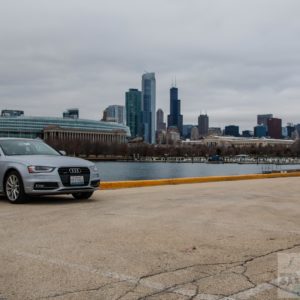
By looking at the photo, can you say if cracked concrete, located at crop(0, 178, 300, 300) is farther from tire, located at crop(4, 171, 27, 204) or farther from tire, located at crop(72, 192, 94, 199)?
tire, located at crop(72, 192, 94, 199)

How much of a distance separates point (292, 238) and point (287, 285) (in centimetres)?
225

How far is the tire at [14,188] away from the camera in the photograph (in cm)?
1011

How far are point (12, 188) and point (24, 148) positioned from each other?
1315 mm

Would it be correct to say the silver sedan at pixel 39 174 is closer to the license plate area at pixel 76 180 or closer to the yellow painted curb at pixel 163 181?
the license plate area at pixel 76 180

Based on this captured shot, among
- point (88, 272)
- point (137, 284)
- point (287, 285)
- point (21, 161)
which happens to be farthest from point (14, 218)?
point (287, 285)

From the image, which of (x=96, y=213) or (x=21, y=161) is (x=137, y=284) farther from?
(x=21, y=161)

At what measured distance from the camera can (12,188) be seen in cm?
1030

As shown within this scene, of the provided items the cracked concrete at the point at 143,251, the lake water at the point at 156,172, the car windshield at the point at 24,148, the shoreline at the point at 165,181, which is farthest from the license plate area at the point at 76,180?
the lake water at the point at 156,172

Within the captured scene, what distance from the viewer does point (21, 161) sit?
33.8 ft

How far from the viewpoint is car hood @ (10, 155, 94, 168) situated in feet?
33.6

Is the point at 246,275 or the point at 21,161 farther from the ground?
the point at 21,161

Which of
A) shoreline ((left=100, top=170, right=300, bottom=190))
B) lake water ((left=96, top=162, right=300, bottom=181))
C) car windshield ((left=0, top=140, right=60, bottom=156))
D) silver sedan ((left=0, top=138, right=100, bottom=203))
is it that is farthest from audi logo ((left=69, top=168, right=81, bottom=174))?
lake water ((left=96, top=162, right=300, bottom=181))

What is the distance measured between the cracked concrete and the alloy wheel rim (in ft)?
1.72

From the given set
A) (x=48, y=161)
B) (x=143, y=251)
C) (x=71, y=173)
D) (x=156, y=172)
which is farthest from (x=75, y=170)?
(x=156, y=172)
